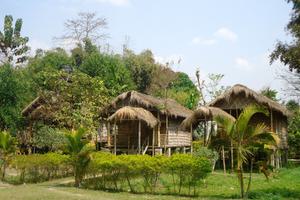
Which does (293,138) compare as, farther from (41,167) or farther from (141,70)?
(141,70)

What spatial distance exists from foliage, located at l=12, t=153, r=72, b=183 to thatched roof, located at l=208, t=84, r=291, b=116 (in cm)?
988

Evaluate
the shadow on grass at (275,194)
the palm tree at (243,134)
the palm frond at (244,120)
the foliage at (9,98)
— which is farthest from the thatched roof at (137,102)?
the palm frond at (244,120)

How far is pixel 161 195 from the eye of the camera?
14.4 m

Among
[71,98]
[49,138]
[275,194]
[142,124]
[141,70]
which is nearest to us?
[275,194]

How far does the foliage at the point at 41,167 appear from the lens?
61.5 ft

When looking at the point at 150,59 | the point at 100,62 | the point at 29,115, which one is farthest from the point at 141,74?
the point at 29,115

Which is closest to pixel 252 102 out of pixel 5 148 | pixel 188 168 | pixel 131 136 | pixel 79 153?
pixel 131 136

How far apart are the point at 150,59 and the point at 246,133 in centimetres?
3519

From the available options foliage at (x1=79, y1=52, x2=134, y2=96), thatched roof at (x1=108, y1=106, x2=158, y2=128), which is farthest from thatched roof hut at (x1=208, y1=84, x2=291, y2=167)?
foliage at (x1=79, y1=52, x2=134, y2=96)

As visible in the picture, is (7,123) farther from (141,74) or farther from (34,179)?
(141,74)

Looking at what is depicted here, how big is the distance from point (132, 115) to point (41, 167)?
6.60 m

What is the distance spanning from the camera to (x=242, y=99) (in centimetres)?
2506

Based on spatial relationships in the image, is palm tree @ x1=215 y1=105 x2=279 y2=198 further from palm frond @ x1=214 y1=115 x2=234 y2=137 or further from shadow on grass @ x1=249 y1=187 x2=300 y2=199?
shadow on grass @ x1=249 y1=187 x2=300 y2=199

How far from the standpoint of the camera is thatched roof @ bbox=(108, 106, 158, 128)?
2428cm
